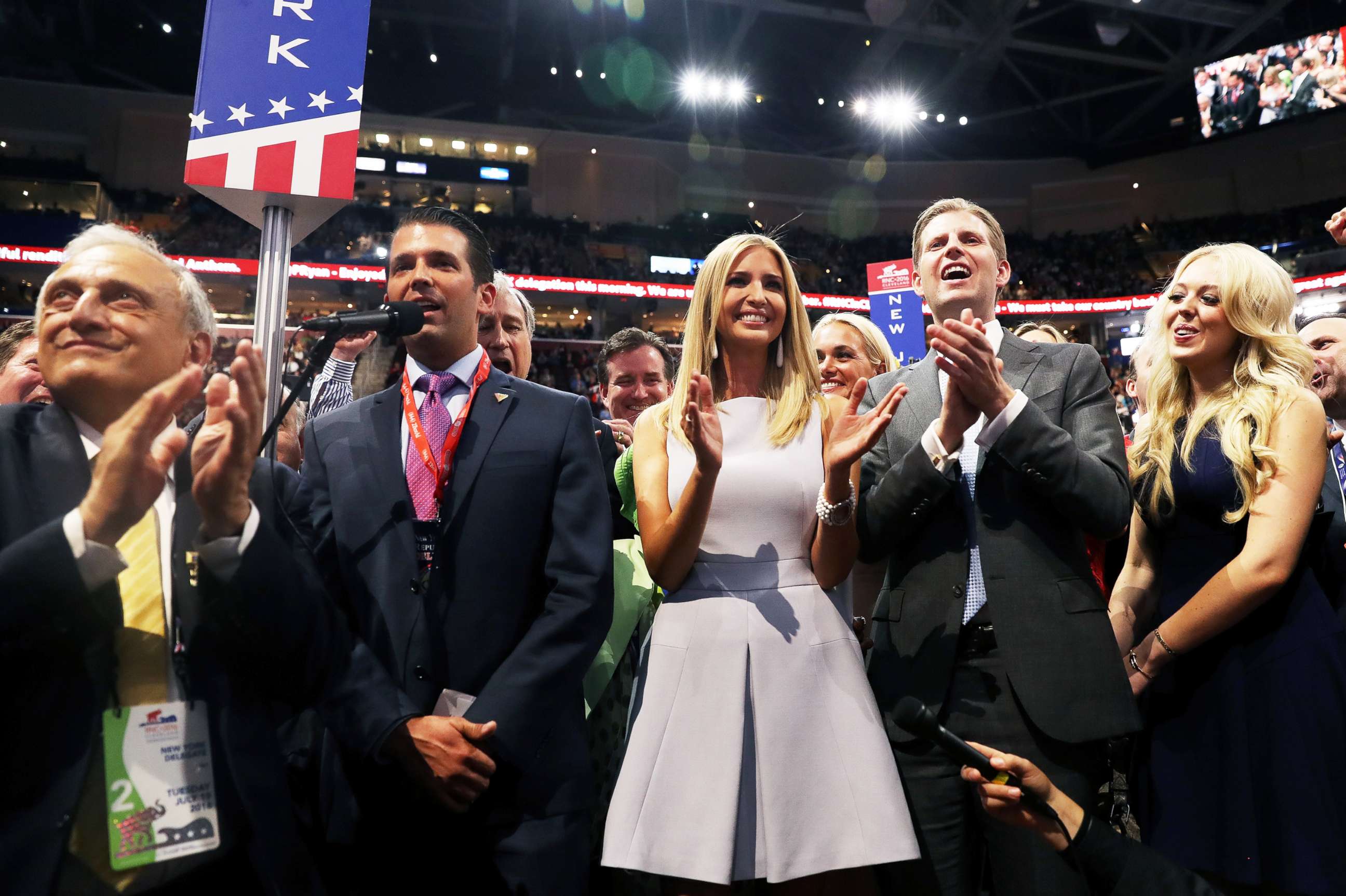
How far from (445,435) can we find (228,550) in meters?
0.74

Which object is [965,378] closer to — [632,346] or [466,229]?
[466,229]

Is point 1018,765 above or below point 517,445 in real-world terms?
below

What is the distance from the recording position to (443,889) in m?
1.53

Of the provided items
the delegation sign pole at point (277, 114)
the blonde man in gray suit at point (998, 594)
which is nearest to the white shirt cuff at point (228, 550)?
the delegation sign pole at point (277, 114)

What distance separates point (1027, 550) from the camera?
5.80 ft

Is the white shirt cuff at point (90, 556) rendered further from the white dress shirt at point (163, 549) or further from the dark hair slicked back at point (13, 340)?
the dark hair slicked back at point (13, 340)

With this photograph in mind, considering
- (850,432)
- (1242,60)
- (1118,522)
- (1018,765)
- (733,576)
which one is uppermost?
(1242,60)

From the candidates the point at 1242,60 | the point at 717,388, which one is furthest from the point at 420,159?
the point at 717,388

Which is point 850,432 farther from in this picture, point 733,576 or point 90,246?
point 90,246

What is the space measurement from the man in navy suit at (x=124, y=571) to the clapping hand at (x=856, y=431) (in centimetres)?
Answer: 103

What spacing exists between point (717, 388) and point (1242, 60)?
61.6 feet

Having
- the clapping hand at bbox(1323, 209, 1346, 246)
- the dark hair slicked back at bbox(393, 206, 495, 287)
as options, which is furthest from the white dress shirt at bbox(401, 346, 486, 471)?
the clapping hand at bbox(1323, 209, 1346, 246)

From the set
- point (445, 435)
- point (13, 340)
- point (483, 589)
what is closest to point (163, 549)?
point (483, 589)

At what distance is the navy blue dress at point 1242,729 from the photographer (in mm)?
1720
